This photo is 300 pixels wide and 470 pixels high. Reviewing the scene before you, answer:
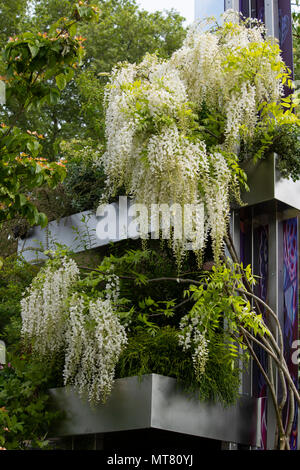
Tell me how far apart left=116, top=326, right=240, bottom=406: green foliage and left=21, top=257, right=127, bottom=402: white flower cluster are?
0.49 feet

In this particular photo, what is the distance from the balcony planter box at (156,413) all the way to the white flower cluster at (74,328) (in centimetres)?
13

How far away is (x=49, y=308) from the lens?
456 cm

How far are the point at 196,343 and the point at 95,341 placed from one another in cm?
71

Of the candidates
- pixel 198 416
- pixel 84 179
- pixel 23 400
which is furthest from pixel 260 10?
pixel 23 400

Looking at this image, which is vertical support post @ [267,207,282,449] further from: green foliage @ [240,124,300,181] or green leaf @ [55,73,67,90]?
green leaf @ [55,73,67,90]

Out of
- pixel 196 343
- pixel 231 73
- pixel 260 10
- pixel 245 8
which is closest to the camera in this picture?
pixel 196 343

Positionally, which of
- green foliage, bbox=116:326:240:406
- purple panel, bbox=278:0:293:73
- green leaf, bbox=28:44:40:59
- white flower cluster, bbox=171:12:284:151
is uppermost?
purple panel, bbox=278:0:293:73

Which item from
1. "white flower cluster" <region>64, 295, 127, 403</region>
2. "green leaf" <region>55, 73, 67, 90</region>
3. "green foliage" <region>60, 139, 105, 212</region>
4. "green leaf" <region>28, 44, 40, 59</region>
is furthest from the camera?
"green foliage" <region>60, 139, 105, 212</region>

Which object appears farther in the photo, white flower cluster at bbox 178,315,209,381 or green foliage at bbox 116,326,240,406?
green foliage at bbox 116,326,240,406

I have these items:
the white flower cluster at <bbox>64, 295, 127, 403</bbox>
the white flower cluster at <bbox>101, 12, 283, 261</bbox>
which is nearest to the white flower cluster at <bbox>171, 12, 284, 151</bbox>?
the white flower cluster at <bbox>101, 12, 283, 261</bbox>

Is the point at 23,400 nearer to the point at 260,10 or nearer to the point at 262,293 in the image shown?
the point at 262,293

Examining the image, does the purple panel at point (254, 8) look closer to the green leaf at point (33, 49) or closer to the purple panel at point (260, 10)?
the purple panel at point (260, 10)

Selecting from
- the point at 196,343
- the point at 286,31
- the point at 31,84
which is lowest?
the point at 196,343

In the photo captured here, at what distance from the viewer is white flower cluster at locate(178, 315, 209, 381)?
427cm
